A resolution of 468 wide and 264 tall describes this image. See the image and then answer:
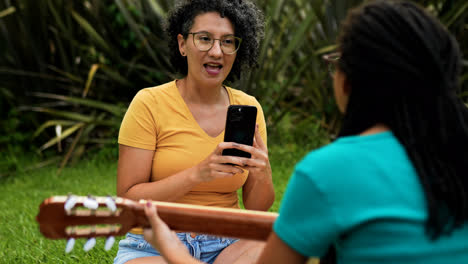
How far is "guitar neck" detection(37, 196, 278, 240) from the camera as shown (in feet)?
4.77

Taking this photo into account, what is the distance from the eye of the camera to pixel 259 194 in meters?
2.31

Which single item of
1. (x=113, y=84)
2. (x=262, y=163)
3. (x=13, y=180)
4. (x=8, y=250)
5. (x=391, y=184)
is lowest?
(x=13, y=180)

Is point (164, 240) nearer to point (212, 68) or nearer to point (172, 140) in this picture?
point (172, 140)

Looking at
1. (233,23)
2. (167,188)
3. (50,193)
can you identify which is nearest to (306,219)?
(167,188)

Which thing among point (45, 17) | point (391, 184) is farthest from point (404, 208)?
point (45, 17)

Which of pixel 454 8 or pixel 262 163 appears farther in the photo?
pixel 454 8

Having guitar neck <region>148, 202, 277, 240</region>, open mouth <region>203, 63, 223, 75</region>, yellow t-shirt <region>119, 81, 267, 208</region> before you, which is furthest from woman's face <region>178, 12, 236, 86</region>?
guitar neck <region>148, 202, 277, 240</region>

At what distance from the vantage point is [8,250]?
122 inches

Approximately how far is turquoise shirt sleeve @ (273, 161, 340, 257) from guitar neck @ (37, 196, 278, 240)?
0.43m

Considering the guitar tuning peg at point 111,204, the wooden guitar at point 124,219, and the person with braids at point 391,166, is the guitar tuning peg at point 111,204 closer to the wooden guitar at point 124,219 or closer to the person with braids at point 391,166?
the wooden guitar at point 124,219

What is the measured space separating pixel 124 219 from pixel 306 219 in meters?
0.62

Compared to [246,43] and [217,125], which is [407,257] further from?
[246,43]

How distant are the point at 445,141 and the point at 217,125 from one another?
4.32 ft

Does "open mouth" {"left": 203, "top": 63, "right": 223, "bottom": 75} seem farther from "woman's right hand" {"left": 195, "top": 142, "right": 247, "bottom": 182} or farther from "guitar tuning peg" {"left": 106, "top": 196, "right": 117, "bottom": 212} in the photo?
"guitar tuning peg" {"left": 106, "top": 196, "right": 117, "bottom": 212}
